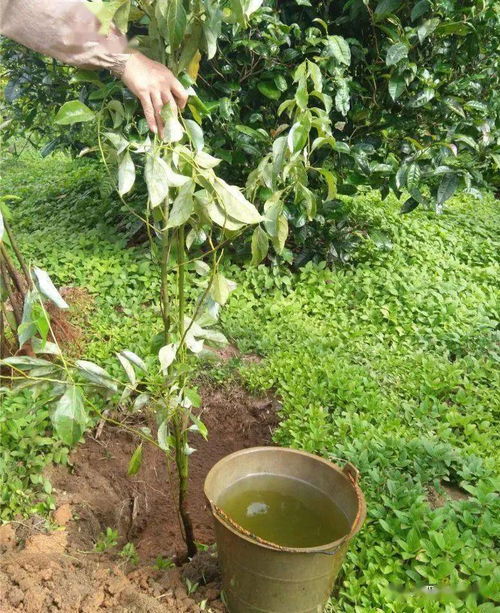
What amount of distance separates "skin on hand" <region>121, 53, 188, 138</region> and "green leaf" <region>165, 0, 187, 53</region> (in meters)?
0.08

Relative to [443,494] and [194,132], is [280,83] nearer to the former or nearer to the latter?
[194,132]

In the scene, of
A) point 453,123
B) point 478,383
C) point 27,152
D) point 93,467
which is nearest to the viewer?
point 93,467

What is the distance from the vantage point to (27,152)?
28.6 ft


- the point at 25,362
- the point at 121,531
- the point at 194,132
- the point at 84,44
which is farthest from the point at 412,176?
the point at 25,362

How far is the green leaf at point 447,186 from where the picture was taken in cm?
346

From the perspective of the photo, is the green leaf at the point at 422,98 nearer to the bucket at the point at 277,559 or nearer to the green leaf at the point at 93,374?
the bucket at the point at 277,559

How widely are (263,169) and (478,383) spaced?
1.84 metres

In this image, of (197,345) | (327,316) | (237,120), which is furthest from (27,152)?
(197,345)

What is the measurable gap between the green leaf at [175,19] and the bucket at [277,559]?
1.28 m

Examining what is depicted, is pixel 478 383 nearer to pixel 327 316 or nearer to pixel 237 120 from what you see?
pixel 327 316

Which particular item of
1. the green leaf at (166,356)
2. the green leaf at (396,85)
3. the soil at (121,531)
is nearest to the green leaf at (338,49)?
the green leaf at (396,85)

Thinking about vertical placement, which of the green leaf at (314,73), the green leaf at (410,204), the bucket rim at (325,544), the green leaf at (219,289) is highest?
the green leaf at (314,73)

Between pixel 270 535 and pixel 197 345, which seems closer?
pixel 197 345

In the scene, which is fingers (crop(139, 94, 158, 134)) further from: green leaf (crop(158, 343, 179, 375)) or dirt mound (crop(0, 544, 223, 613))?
dirt mound (crop(0, 544, 223, 613))
